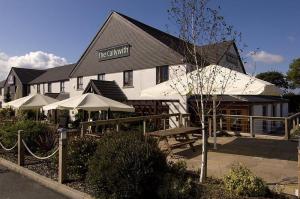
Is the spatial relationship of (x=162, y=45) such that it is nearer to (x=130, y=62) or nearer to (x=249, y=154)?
(x=130, y=62)

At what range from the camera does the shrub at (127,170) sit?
5758 mm

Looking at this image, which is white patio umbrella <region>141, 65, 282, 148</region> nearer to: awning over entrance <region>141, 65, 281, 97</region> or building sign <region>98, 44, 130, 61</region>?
awning over entrance <region>141, 65, 281, 97</region>

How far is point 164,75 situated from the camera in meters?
20.8

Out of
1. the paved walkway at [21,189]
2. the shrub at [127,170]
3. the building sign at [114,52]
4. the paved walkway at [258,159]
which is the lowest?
the paved walkway at [21,189]

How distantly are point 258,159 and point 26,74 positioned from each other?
46780 millimetres

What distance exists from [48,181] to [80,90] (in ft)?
69.4

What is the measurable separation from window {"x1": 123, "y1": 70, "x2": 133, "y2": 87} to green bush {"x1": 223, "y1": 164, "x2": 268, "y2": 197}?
58.8 feet

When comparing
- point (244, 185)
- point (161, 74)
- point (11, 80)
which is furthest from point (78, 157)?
point (11, 80)

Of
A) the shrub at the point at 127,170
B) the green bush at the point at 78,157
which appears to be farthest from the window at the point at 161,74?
the shrub at the point at 127,170

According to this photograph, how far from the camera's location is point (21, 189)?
7.37 metres

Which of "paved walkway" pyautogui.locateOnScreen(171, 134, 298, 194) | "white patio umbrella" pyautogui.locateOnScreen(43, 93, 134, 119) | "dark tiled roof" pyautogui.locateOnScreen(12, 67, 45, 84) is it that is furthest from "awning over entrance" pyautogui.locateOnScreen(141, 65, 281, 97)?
"dark tiled roof" pyautogui.locateOnScreen(12, 67, 45, 84)

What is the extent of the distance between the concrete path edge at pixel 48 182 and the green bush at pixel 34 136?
3.69ft

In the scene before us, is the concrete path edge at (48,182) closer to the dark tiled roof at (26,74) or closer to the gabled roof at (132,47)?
the gabled roof at (132,47)

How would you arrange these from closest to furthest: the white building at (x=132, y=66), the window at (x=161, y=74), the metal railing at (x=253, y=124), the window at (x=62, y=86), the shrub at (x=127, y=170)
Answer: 1. the shrub at (x=127, y=170)
2. the metal railing at (x=253, y=124)
3. the white building at (x=132, y=66)
4. the window at (x=161, y=74)
5. the window at (x=62, y=86)
